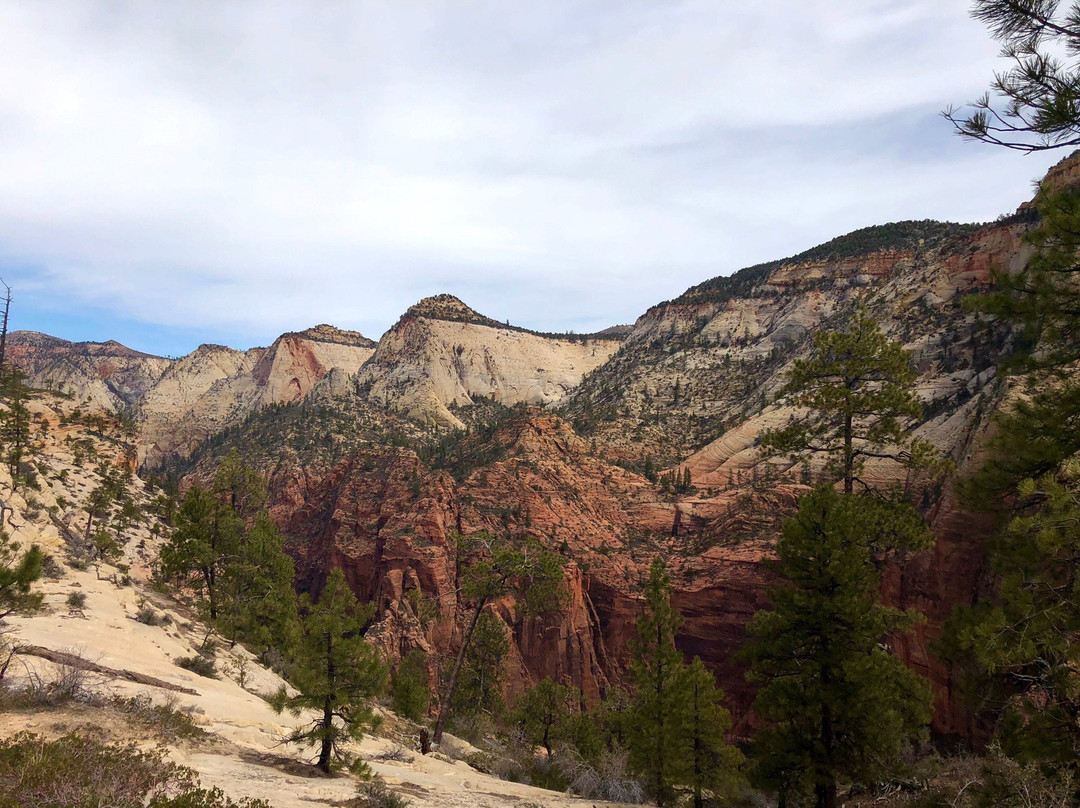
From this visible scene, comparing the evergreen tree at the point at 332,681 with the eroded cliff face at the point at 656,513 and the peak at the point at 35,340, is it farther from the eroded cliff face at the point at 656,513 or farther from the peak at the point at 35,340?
the peak at the point at 35,340

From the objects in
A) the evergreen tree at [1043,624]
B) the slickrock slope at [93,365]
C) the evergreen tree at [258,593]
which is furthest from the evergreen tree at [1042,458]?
the slickrock slope at [93,365]

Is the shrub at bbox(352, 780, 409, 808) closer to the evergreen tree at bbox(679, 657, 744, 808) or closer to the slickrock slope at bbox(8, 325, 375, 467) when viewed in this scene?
the evergreen tree at bbox(679, 657, 744, 808)

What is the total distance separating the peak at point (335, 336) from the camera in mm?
155125

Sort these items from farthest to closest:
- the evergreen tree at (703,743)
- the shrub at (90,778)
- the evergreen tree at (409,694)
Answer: the evergreen tree at (409,694) < the evergreen tree at (703,743) < the shrub at (90,778)

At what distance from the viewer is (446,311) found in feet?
423

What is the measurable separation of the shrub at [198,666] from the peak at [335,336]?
141798mm

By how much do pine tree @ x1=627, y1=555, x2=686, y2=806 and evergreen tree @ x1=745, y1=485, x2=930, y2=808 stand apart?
3.85 m

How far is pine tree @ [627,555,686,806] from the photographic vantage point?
1678 centimetres

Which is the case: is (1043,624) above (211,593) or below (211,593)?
above

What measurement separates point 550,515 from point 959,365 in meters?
30.5

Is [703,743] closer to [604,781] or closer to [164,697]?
[604,781]

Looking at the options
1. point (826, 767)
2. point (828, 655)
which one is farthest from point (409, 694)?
point (828, 655)

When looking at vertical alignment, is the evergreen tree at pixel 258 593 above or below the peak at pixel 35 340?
below

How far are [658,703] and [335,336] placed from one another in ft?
510
